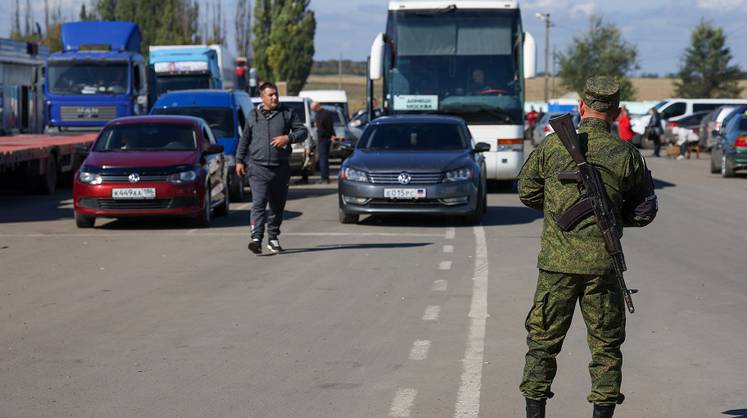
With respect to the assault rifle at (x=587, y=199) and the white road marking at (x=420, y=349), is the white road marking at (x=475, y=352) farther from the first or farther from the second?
the assault rifle at (x=587, y=199)

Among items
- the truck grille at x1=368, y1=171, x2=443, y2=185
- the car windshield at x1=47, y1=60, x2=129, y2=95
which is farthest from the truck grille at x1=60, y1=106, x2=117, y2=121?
the truck grille at x1=368, y1=171, x2=443, y2=185

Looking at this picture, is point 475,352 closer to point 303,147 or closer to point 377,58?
point 377,58

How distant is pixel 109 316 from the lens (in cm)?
985

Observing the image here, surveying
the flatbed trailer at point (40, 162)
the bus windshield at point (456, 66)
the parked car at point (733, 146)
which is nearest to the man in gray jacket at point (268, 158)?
the flatbed trailer at point (40, 162)

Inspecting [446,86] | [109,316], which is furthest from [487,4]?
[109,316]

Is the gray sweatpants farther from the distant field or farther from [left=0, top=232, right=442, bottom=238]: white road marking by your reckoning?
the distant field

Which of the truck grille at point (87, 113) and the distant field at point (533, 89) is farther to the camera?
the distant field at point (533, 89)

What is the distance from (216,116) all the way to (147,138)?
489 centimetres

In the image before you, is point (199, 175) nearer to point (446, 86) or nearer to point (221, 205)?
point (221, 205)

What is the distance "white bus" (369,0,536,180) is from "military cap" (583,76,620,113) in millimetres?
17750

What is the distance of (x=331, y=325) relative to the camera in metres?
9.44

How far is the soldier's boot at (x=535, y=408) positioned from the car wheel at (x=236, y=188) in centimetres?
1632

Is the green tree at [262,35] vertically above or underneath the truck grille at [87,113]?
above

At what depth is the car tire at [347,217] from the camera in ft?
58.8
